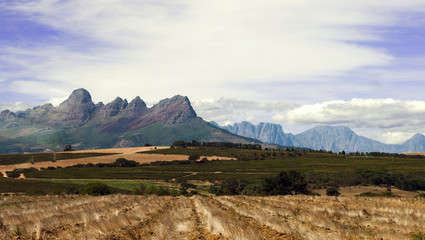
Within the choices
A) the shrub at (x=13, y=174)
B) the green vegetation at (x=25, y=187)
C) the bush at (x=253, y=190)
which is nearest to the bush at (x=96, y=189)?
the green vegetation at (x=25, y=187)

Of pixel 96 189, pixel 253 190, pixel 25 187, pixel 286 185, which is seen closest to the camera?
pixel 96 189

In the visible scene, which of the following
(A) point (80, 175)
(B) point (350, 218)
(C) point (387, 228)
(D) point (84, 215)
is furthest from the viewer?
(A) point (80, 175)

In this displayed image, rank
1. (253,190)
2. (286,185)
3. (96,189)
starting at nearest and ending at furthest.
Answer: (96,189), (286,185), (253,190)

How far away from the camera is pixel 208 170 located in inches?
7160

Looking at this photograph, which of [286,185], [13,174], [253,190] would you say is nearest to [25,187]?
[13,174]

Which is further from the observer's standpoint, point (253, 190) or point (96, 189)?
point (253, 190)

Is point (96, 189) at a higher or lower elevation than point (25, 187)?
higher

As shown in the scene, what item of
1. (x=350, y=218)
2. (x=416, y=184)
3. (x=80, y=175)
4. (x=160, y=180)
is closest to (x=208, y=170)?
(x=160, y=180)

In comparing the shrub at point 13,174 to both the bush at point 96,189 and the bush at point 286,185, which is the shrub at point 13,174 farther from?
the bush at point 286,185

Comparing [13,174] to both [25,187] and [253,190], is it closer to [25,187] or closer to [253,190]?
[25,187]

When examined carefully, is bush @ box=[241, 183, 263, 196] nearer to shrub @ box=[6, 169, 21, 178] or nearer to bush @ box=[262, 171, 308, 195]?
bush @ box=[262, 171, 308, 195]

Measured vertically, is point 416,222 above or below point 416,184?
above

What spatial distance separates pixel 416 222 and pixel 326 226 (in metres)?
6.11

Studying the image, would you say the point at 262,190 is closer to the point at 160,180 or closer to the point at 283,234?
the point at 160,180
